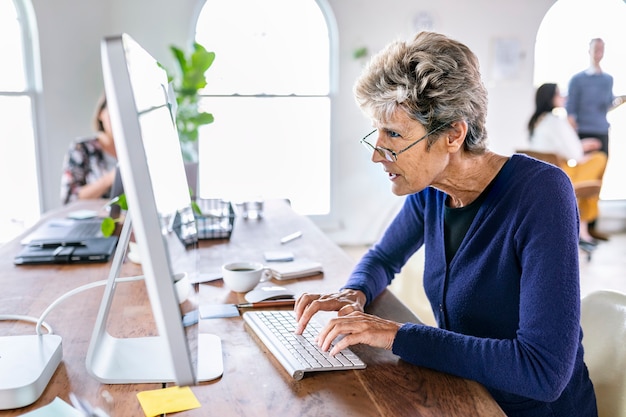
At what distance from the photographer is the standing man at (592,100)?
5.38 m

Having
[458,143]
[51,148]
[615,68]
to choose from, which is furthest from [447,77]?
[615,68]

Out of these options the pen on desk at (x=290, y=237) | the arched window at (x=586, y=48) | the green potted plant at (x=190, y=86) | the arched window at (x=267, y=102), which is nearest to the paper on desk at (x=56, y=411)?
the pen on desk at (x=290, y=237)

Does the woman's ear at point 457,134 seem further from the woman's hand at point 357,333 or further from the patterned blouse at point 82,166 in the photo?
the patterned blouse at point 82,166

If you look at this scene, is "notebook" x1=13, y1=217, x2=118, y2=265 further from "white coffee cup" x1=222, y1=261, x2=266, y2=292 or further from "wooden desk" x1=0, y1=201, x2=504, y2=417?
"white coffee cup" x1=222, y1=261, x2=266, y2=292

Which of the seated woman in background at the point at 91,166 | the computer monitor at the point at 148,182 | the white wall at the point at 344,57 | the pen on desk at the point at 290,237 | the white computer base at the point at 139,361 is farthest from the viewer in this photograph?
the white wall at the point at 344,57

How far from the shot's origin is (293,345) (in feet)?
3.65

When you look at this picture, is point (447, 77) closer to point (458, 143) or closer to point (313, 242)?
point (458, 143)

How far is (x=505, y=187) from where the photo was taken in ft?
4.08

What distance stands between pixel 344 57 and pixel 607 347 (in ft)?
12.8

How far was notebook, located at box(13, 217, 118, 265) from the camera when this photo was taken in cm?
174

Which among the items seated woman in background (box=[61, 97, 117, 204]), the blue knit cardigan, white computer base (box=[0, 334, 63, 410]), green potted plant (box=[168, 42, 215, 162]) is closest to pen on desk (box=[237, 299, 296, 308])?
the blue knit cardigan

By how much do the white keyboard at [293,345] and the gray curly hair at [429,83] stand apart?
488 mm

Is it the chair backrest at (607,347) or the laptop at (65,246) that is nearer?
the chair backrest at (607,347)

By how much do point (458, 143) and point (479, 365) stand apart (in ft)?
1.61
